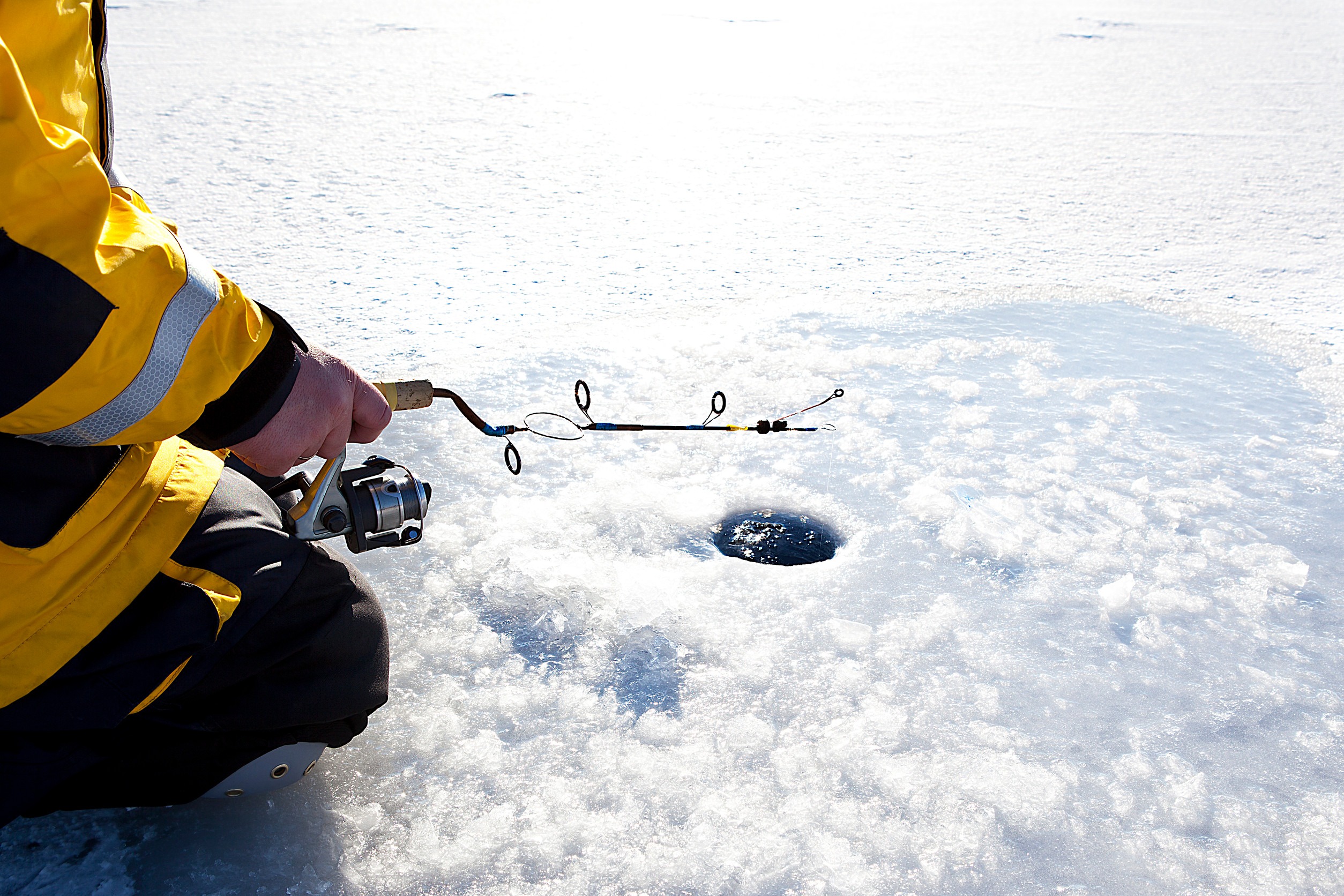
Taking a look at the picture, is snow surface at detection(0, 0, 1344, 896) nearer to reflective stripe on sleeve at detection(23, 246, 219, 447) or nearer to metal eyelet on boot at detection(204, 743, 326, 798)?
metal eyelet on boot at detection(204, 743, 326, 798)

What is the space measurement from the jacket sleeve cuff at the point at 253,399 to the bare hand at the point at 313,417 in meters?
0.02

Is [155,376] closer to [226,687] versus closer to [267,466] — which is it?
[267,466]

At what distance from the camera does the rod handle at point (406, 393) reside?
164 centimetres

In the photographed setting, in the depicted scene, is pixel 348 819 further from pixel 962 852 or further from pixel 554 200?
pixel 554 200

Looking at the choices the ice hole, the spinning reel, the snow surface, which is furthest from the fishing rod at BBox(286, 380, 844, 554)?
the ice hole

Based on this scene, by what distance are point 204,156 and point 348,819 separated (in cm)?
431

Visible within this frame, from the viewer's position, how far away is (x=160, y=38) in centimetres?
769

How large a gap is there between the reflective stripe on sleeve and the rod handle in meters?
0.48

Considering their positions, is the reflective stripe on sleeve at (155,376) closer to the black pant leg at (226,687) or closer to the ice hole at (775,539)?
the black pant leg at (226,687)

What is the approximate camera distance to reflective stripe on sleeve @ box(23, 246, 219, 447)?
1121 mm

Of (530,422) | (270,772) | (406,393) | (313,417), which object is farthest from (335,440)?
(530,422)

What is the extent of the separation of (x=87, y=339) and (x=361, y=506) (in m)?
0.54

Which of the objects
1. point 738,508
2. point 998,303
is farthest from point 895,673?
point 998,303

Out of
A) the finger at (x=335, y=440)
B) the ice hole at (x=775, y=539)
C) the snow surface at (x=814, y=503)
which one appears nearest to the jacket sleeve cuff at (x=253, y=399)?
the finger at (x=335, y=440)
